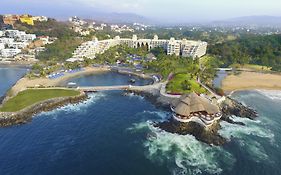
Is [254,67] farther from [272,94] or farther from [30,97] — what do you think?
[30,97]

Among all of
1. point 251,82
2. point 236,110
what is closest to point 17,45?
point 251,82

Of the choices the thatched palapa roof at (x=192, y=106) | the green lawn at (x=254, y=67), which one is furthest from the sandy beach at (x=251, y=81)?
the thatched palapa roof at (x=192, y=106)

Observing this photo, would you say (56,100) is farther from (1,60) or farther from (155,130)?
(1,60)

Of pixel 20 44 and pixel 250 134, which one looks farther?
pixel 20 44

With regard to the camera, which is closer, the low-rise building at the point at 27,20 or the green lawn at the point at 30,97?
the green lawn at the point at 30,97

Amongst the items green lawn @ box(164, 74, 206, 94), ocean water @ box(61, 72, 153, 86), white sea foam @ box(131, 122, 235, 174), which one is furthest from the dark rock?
ocean water @ box(61, 72, 153, 86)

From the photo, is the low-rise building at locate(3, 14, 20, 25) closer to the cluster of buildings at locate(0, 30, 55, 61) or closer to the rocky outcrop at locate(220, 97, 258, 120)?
the cluster of buildings at locate(0, 30, 55, 61)

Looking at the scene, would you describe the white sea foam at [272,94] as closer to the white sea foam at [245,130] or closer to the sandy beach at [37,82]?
the white sea foam at [245,130]

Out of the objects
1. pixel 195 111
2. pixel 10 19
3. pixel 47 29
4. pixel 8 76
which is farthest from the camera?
pixel 10 19
